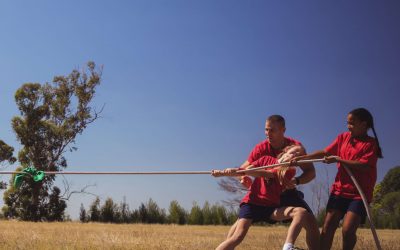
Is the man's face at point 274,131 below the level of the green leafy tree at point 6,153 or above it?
below

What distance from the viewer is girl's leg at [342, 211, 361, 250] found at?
6.02m

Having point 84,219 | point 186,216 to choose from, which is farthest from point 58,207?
point 186,216

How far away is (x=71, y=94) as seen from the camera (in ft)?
88.8

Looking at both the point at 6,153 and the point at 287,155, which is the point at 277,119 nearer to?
the point at 287,155

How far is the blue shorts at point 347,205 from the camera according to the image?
19.8 ft

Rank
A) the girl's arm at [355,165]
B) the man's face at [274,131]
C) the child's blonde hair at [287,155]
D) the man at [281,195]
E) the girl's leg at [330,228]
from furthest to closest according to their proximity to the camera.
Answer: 1. the girl's leg at [330,228]
2. the man's face at [274,131]
3. the girl's arm at [355,165]
4. the child's blonde hair at [287,155]
5. the man at [281,195]

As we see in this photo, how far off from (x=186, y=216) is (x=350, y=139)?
49.0ft

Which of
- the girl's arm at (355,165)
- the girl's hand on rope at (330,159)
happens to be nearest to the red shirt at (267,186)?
the girl's hand on rope at (330,159)

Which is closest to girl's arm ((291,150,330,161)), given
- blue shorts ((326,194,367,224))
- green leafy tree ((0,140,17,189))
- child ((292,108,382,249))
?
child ((292,108,382,249))

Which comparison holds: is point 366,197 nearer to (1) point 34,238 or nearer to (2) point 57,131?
(1) point 34,238

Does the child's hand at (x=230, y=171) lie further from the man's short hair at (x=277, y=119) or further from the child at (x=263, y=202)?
the man's short hair at (x=277, y=119)

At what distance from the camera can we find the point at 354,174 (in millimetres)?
6109

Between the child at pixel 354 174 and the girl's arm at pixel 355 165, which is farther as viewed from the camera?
the child at pixel 354 174

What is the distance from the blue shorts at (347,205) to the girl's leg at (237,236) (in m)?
1.26
